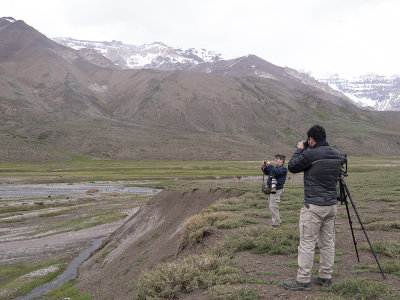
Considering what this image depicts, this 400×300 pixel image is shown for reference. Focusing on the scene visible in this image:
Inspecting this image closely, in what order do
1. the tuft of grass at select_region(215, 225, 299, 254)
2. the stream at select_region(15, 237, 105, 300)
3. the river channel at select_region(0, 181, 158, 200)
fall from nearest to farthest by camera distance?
the tuft of grass at select_region(215, 225, 299, 254) → the stream at select_region(15, 237, 105, 300) → the river channel at select_region(0, 181, 158, 200)

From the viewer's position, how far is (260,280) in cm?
980

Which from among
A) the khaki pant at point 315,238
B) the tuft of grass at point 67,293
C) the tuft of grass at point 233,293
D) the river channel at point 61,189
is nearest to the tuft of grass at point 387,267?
the khaki pant at point 315,238

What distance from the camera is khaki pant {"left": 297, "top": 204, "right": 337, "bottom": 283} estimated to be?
8.74 m

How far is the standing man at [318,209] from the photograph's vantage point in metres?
8.75

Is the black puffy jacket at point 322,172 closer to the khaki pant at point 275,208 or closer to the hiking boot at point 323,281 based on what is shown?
the hiking boot at point 323,281

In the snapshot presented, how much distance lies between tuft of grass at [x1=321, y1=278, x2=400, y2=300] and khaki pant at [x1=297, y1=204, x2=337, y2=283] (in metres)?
0.38

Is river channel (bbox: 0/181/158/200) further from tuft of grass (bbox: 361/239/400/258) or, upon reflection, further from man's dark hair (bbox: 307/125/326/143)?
man's dark hair (bbox: 307/125/326/143)

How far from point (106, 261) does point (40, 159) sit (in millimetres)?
152224

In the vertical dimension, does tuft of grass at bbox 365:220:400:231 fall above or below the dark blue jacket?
below

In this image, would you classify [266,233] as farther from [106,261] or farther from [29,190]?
[29,190]

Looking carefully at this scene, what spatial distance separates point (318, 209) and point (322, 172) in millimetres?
971

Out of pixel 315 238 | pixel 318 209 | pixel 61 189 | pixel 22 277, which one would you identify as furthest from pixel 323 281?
pixel 61 189

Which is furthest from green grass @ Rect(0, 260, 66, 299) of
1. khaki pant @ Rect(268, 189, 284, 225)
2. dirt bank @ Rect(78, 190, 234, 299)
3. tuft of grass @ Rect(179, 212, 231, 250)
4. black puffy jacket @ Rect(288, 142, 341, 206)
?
black puffy jacket @ Rect(288, 142, 341, 206)

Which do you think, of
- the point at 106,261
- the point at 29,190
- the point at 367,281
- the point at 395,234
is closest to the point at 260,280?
the point at 367,281
